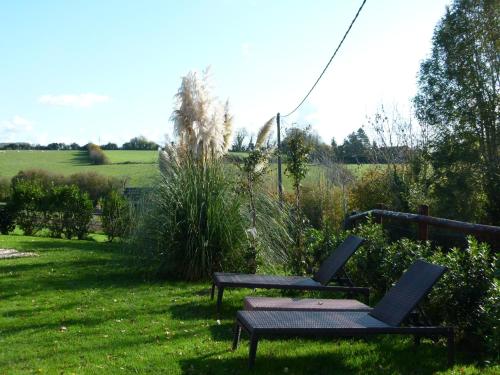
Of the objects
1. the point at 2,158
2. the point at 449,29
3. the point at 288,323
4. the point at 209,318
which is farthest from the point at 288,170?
the point at 2,158

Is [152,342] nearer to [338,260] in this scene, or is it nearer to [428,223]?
[338,260]

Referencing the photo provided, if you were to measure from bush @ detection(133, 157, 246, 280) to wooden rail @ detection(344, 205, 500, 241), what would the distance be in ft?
5.37

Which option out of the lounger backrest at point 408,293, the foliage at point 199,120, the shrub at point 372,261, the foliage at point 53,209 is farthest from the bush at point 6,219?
the lounger backrest at point 408,293

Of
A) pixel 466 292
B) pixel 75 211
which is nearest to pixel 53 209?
pixel 75 211

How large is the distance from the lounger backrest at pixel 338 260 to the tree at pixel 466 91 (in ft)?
39.3

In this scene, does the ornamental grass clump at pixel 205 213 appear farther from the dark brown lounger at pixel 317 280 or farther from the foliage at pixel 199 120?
the dark brown lounger at pixel 317 280

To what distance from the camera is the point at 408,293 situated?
164 inches

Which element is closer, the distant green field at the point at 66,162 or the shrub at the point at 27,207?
the shrub at the point at 27,207

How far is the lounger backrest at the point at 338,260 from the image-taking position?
5.61 m

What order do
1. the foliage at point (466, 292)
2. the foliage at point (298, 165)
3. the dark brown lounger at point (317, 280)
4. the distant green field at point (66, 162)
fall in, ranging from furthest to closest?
the distant green field at point (66, 162) < the foliage at point (298, 165) < the dark brown lounger at point (317, 280) < the foliage at point (466, 292)

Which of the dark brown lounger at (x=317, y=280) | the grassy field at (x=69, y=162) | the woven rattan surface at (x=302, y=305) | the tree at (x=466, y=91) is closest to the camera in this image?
the woven rattan surface at (x=302, y=305)

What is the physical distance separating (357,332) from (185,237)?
14.4 ft

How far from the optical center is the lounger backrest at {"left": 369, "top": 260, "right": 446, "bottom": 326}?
13.2 ft

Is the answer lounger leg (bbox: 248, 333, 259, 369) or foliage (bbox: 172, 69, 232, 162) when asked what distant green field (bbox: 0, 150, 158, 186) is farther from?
lounger leg (bbox: 248, 333, 259, 369)
